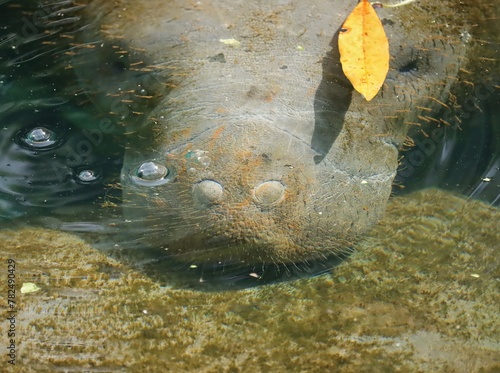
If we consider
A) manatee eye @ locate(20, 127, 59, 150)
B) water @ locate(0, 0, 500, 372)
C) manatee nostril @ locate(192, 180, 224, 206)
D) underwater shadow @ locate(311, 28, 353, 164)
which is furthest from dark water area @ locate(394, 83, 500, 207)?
manatee eye @ locate(20, 127, 59, 150)

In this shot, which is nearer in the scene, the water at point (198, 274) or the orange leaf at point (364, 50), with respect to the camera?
the water at point (198, 274)

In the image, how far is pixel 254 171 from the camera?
3.20 m

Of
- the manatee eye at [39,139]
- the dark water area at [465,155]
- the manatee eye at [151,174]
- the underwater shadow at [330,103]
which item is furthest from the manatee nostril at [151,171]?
the dark water area at [465,155]

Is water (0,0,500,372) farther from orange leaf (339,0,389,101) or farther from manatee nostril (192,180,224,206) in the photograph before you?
orange leaf (339,0,389,101)

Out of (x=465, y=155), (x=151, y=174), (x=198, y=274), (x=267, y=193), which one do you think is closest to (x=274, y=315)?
(x=198, y=274)

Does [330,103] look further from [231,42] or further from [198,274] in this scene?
[198,274]

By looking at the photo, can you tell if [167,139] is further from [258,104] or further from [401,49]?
[401,49]

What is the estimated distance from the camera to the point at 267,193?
10.5ft

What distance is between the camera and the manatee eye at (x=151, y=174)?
342 cm

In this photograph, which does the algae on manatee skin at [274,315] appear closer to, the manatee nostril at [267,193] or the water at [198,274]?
the water at [198,274]

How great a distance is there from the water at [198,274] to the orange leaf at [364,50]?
0.85m

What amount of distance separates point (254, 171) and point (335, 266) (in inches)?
37.5

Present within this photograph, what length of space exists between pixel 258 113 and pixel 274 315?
100 centimetres

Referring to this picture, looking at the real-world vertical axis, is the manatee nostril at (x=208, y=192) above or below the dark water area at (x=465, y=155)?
above
